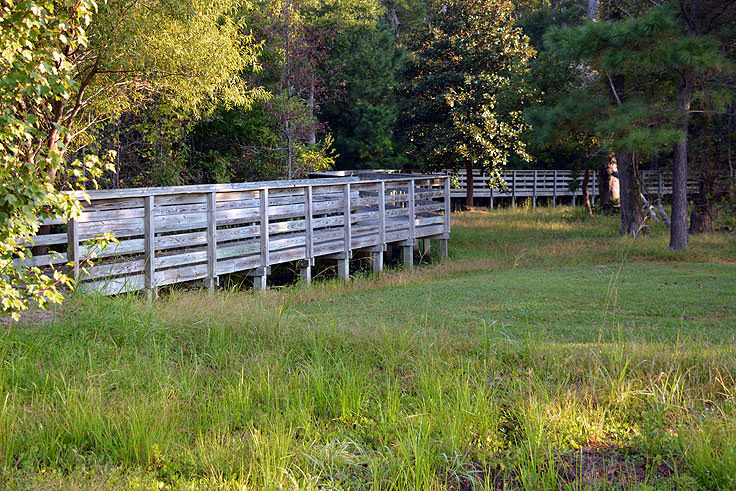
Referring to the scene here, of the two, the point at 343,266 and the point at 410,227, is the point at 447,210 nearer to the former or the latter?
the point at 410,227

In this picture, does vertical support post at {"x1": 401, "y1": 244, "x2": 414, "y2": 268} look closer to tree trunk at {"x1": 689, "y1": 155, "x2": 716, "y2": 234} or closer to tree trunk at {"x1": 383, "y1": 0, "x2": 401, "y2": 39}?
tree trunk at {"x1": 689, "y1": 155, "x2": 716, "y2": 234}

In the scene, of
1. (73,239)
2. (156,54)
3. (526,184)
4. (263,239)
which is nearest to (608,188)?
(526,184)

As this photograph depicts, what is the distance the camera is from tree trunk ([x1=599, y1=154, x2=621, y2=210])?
2152cm

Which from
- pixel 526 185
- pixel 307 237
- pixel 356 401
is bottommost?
pixel 356 401

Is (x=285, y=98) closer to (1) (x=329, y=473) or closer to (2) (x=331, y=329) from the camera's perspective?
(2) (x=331, y=329)

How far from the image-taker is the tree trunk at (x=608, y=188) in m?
21.5

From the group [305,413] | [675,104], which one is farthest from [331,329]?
[675,104]

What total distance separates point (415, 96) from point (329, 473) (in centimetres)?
2302

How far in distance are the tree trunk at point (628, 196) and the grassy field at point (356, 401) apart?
31.2 feet

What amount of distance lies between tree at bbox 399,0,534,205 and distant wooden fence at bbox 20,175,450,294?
379 inches

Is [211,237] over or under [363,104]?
under

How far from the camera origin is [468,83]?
955 inches

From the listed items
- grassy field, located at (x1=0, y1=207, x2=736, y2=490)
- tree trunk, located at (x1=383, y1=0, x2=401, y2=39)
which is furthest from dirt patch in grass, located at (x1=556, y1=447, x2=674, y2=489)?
tree trunk, located at (x1=383, y1=0, x2=401, y2=39)

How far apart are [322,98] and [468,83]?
776cm
